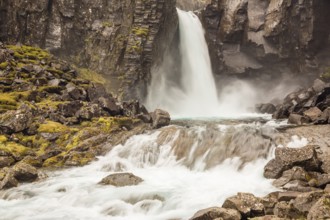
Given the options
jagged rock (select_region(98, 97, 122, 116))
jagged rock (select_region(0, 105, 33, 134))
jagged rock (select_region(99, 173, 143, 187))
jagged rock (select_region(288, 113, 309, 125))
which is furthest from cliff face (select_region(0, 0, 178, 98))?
jagged rock (select_region(99, 173, 143, 187))

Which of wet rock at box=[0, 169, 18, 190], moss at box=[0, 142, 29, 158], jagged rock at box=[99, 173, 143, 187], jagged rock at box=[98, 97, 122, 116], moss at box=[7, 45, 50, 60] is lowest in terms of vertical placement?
wet rock at box=[0, 169, 18, 190]

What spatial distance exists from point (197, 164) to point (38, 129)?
13146 millimetres

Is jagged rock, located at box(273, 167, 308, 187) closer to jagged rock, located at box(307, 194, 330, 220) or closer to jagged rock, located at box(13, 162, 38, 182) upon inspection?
jagged rock, located at box(307, 194, 330, 220)

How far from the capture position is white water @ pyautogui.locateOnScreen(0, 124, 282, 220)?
16.6 metres

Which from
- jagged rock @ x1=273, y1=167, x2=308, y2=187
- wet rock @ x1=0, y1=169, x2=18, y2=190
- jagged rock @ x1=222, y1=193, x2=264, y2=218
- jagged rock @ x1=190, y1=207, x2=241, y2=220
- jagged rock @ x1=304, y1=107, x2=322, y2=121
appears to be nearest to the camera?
jagged rock @ x1=190, y1=207, x2=241, y2=220

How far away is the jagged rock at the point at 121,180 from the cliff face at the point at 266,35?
142 ft

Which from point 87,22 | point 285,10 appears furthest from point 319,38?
point 87,22

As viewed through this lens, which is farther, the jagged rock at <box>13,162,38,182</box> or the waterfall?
the waterfall

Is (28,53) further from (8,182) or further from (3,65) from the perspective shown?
(8,182)

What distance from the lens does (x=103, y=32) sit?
2137 inches

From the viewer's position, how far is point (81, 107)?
110ft

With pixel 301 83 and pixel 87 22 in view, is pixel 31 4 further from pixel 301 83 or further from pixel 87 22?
pixel 301 83

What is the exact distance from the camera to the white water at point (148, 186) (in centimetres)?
1662

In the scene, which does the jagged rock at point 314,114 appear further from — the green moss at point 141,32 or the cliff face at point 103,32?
the green moss at point 141,32
